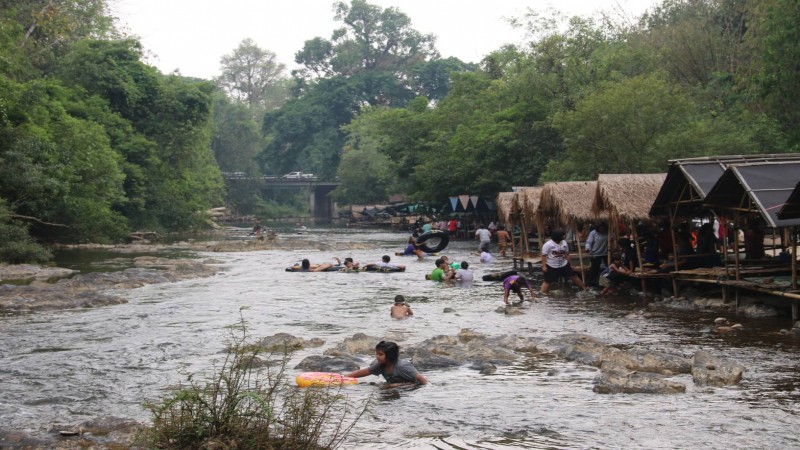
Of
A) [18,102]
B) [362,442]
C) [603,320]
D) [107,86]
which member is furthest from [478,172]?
[362,442]

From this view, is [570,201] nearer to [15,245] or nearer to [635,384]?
[635,384]

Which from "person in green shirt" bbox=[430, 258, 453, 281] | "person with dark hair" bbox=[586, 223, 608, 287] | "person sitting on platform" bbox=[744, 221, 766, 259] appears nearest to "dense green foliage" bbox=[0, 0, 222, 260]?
"person in green shirt" bbox=[430, 258, 453, 281]

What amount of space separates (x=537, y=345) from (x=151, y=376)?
→ 19.7 ft

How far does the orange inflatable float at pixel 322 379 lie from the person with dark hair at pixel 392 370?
0.22 m

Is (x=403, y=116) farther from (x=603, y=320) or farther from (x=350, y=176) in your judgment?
(x=603, y=320)

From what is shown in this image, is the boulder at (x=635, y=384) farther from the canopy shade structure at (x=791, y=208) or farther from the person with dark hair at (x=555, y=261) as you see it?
the person with dark hair at (x=555, y=261)

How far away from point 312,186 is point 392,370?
77036 millimetres

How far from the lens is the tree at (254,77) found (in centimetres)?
11100

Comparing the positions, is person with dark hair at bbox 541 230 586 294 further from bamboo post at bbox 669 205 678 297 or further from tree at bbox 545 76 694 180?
tree at bbox 545 76 694 180

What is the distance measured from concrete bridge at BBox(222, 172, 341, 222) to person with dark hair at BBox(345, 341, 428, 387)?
73.9 metres

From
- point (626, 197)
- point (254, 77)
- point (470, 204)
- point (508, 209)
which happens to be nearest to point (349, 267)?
point (508, 209)

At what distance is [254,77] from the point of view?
113m

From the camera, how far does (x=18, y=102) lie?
31469 millimetres

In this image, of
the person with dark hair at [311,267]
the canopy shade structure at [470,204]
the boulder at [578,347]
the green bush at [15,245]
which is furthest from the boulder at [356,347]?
the canopy shade structure at [470,204]
